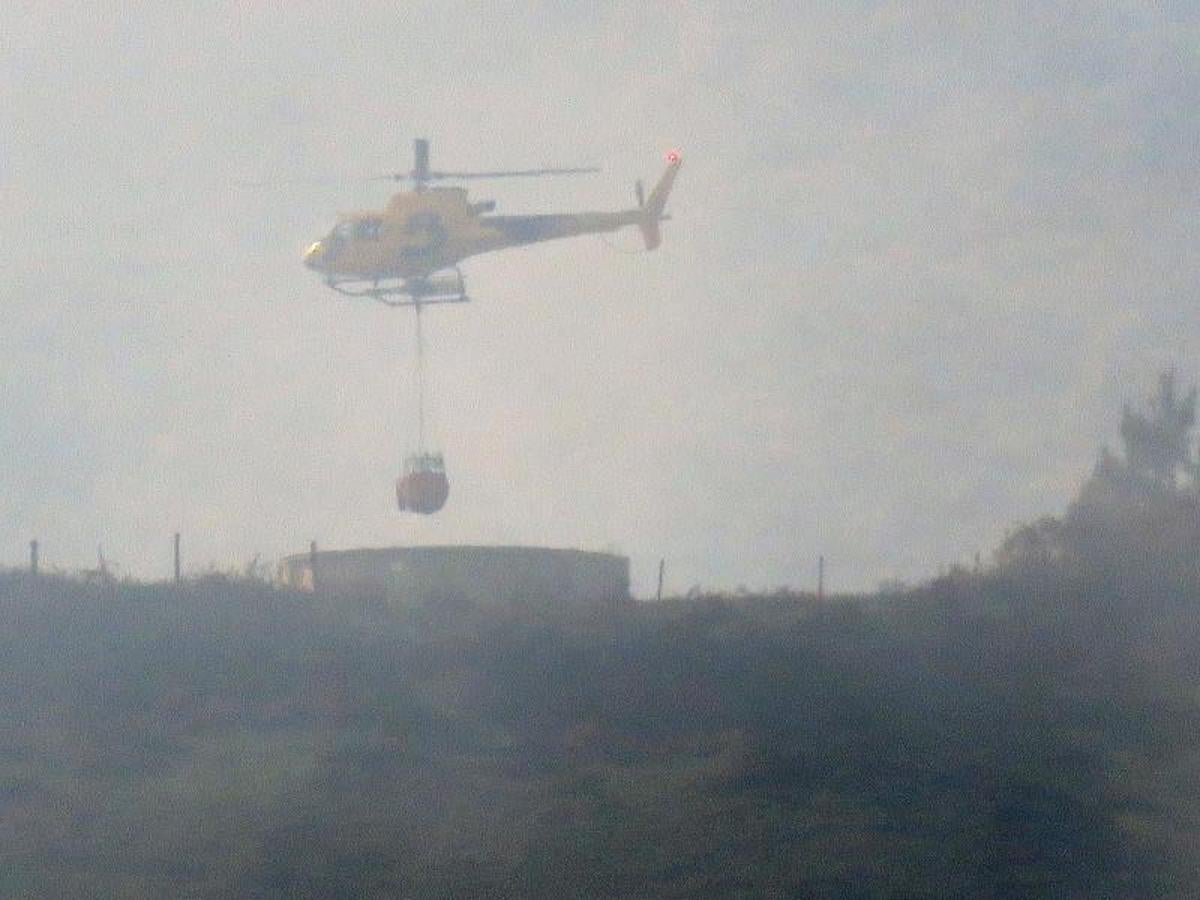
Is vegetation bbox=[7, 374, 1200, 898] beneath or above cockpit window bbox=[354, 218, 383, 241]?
beneath

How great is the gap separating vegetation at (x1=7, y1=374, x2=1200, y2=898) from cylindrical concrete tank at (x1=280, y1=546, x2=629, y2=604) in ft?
12.5


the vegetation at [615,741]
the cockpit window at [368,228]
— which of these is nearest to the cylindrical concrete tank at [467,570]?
the vegetation at [615,741]

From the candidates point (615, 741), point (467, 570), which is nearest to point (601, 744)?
point (615, 741)

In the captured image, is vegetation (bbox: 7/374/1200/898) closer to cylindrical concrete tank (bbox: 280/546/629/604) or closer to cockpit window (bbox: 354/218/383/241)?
cylindrical concrete tank (bbox: 280/546/629/604)

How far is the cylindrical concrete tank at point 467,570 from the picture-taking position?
32312 mm

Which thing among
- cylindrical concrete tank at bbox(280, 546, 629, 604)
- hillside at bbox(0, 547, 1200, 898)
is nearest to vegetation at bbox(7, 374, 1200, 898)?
hillside at bbox(0, 547, 1200, 898)

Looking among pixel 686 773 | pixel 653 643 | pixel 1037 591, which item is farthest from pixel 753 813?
pixel 1037 591

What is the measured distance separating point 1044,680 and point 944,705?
1.67m

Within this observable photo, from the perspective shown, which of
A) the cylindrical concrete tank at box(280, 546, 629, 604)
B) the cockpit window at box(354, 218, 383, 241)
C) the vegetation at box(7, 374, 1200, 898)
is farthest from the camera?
the cockpit window at box(354, 218, 383, 241)

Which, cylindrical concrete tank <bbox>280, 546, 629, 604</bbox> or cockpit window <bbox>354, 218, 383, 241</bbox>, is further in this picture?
cockpit window <bbox>354, 218, 383, 241</bbox>

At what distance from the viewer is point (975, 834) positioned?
1878 centimetres

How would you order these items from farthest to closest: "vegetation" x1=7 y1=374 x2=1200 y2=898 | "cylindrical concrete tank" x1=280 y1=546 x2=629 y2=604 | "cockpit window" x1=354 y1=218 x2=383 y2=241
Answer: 1. "cockpit window" x1=354 y1=218 x2=383 y2=241
2. "cylindrical concrete tank" x1=280 y1=546 x2=629 y2=604
3. "vegetation" x1=7 y1=374 x2=1200 y2=898

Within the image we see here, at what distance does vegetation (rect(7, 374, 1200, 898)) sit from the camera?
17.8 meters

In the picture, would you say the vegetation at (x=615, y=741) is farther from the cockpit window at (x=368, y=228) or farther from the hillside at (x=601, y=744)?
the cockpit window at (x=368, y=228)
